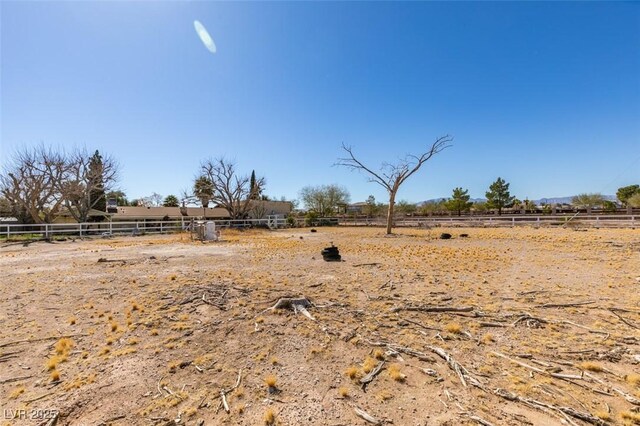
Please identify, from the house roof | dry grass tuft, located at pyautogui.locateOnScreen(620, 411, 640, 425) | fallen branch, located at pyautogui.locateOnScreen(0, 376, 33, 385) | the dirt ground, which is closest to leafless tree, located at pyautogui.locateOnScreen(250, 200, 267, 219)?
the house roof

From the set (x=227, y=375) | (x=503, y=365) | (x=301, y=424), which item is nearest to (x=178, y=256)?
(x=227, y=375)

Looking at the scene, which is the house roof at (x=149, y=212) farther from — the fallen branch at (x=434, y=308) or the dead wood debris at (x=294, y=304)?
the fallen branch at (x=434, y=308)

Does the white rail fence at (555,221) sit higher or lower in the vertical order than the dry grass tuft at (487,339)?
higher

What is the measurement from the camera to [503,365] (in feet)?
10.5

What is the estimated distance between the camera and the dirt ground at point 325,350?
257 centimetres

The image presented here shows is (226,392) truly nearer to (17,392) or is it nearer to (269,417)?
(269,417)

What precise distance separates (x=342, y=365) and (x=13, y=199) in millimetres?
32137

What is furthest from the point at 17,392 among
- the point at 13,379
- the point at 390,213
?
the point at 390,213

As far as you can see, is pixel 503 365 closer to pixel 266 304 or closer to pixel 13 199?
pixel 266 304

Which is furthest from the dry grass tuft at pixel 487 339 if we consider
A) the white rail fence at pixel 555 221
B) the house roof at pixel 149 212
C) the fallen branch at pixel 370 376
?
the house roof at pixel 149 212

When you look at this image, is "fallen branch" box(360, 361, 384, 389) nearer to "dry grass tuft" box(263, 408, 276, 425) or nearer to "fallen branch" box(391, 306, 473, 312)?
"dry grass tuft" box(263, 408, 276, 425)

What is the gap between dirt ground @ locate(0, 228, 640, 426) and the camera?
2.57 metres

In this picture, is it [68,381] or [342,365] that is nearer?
[68,381]

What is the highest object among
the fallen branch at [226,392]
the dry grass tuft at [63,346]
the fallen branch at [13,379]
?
the dry grass tuft at [63,346]
